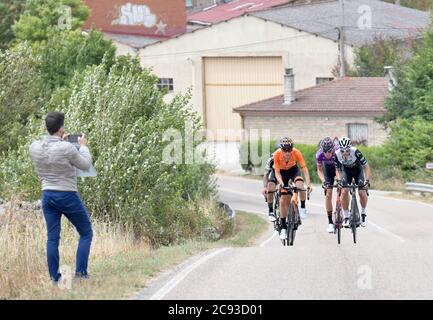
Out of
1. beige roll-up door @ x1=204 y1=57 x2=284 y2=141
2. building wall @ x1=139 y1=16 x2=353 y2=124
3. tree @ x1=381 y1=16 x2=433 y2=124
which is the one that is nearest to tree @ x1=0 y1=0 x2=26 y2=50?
building wall @ x1=139 y1=16 x2=353 y2=124

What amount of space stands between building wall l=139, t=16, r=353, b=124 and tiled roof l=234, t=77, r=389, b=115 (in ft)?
17.2

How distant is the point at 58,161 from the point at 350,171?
7.22 m

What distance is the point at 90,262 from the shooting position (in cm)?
1631

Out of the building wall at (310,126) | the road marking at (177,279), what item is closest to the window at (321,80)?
the building wall at (310,126)

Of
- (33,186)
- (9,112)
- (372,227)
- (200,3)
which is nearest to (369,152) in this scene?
(372,227)

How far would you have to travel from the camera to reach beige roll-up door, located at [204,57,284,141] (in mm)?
67062

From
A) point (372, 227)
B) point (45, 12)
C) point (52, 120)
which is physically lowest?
point (372, 227)

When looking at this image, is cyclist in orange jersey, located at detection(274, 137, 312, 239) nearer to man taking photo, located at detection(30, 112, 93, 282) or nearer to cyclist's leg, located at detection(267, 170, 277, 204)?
cyclist's leg, located at detection(267, 170, 277, 204)

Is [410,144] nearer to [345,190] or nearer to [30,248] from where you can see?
[345,190]

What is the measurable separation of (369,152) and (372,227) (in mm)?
20207

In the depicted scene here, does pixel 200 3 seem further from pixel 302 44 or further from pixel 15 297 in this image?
pixel 15 297

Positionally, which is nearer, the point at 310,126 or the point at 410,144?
the point at 410,144

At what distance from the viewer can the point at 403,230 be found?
30422 millimetres

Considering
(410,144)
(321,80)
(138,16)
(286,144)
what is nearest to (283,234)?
(286,144)
